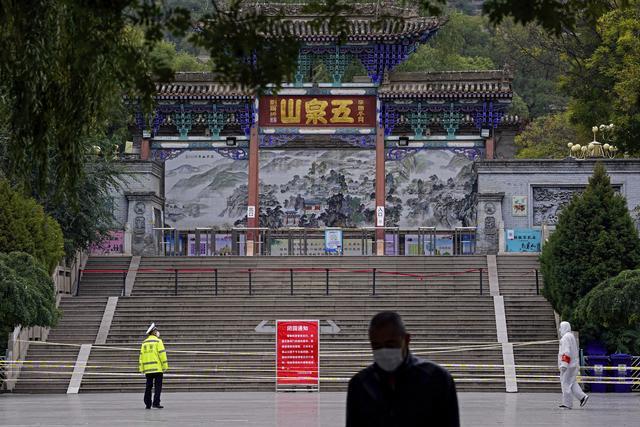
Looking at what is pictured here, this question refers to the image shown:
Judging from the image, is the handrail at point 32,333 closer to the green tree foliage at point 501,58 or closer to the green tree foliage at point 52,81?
the green tree foliage at point 52,81

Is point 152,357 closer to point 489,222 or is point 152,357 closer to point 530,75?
point 489,222

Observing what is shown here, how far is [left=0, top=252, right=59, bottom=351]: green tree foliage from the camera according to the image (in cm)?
3231

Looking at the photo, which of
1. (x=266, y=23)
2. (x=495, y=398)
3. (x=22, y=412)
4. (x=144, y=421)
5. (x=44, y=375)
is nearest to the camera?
(x=266, y=23)

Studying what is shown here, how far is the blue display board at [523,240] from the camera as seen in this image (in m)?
48.2

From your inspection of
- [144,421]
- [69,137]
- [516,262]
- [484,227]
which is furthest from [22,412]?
[484,227]

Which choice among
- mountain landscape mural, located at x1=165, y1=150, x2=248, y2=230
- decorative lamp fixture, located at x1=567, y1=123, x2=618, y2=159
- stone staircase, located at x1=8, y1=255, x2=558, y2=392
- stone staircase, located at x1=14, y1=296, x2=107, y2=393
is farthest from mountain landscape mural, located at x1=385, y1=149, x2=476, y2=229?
stone staircase, located at x1=14, y1=296, x2=107, y2=393

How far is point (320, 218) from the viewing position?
5278 cm

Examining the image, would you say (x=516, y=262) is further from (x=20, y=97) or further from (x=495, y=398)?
(x=20, y=97)

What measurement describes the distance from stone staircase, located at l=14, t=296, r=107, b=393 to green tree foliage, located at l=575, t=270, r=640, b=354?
12092mm

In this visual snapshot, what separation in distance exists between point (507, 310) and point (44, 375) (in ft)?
40.0

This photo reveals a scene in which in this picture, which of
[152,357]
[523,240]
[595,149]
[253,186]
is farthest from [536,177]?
[152,357]

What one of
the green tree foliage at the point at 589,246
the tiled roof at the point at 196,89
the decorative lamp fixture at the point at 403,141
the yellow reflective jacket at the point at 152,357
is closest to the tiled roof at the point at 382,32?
the tiled roof at the point at 196,89

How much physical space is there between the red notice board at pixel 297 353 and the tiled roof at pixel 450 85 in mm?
19573

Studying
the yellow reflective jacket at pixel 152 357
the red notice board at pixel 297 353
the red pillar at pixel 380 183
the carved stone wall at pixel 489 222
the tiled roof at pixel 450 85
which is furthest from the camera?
the tiled roof at pixel 450 85
